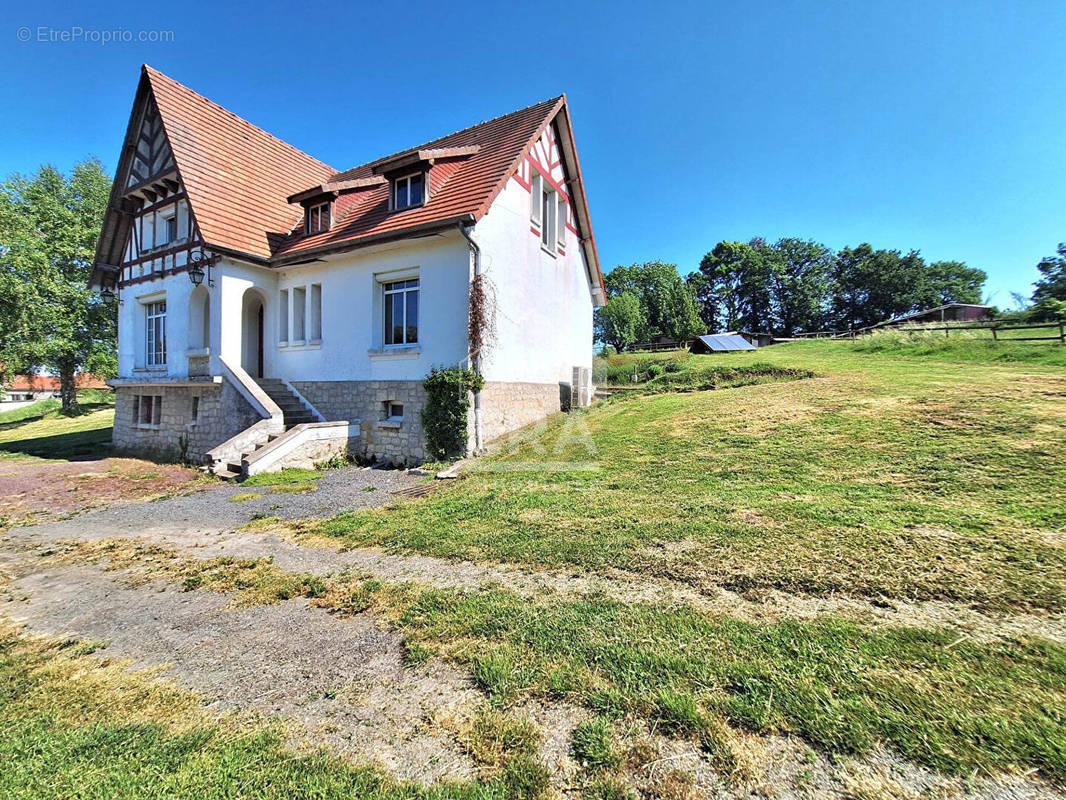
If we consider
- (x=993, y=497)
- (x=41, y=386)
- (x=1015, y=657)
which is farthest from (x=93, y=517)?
(x=41, y=386)

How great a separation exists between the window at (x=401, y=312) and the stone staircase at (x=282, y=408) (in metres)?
3.56

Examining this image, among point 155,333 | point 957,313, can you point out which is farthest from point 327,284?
point 957,313

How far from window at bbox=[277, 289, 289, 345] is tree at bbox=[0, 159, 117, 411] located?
21280mm

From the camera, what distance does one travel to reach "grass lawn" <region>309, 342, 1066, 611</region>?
3.85 metres

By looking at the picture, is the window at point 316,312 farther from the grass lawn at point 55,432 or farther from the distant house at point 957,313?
the distant house at point 957,313

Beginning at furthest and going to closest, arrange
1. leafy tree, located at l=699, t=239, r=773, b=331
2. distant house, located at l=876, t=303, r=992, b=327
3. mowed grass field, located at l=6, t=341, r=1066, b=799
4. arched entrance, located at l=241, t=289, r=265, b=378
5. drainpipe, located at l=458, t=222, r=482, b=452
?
leafy tree, located at l=699, t=239, r=773, b=331 < distant house, located at l=876, t=303, r=992, b=327 < arched entrance, located at l=241, t=289, r=265, b=378 < drainpipe, located at l=458, t=222, r=482, b=452 < mowed grass field, located at l=6, t=341, r=1066, b=799

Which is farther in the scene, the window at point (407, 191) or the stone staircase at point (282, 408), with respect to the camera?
the window at point (407, 191)

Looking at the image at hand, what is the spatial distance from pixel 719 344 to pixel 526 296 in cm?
2779

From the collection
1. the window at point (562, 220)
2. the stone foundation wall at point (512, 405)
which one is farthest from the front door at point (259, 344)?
the window at point (562, 220)

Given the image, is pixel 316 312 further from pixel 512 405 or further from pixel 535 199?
pixel 535 199

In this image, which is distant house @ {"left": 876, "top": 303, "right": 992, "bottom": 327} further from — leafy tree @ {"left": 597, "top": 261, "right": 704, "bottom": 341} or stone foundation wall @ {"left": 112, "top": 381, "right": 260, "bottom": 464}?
stone foundation wall @ {"left": 112, "top": 381, "right": 260, "bottom": 464}

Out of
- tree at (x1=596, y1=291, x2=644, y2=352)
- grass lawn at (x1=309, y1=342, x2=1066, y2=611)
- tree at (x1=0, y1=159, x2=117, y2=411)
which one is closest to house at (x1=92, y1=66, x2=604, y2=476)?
grass lawn at (x1=309, y1=342, x2=1066, y2=611)

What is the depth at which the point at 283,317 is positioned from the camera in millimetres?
13609

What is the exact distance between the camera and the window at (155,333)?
14875 millimetres
